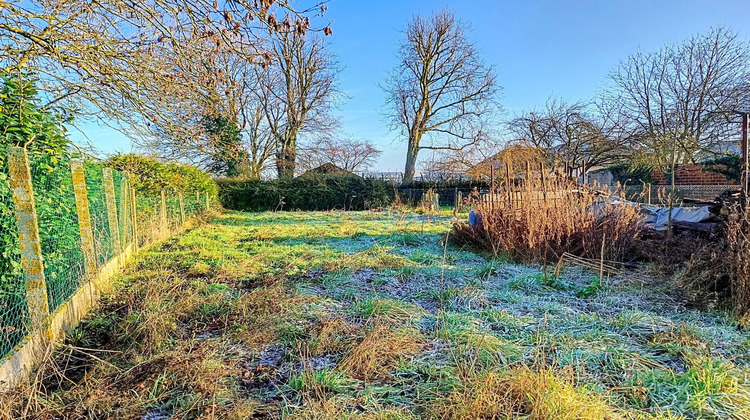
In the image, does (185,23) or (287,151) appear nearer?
(185,23)

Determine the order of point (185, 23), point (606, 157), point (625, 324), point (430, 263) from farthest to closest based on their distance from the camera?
point (606, 157) < point (430, 263) < point (185, 23) < point (625, 324)

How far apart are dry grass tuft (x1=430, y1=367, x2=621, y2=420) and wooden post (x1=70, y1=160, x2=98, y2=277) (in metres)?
3.45

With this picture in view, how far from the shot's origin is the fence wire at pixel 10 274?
2137 mm

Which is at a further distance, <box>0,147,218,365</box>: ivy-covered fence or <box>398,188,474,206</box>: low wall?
<box>398,188,474,206</box>: low wall

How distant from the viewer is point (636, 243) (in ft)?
17.5

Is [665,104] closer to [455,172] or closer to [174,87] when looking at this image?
[455,172]

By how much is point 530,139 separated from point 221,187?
1429cm

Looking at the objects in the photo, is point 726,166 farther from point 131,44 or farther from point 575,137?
point 131,44

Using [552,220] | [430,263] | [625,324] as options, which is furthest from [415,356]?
[552,220]

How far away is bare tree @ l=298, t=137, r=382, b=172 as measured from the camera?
68.7ft

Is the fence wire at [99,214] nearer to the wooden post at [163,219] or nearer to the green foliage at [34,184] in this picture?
the green foliage at [34,184]

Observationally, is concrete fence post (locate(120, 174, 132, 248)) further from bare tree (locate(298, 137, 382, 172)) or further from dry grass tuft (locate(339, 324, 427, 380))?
bare tree (locate(298, 137, 382, 172))

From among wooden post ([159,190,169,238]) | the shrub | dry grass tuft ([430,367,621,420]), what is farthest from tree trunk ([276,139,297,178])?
dry grass tuft ([430,367,621,420])

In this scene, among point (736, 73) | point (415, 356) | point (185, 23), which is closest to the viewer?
point (415, 356)
